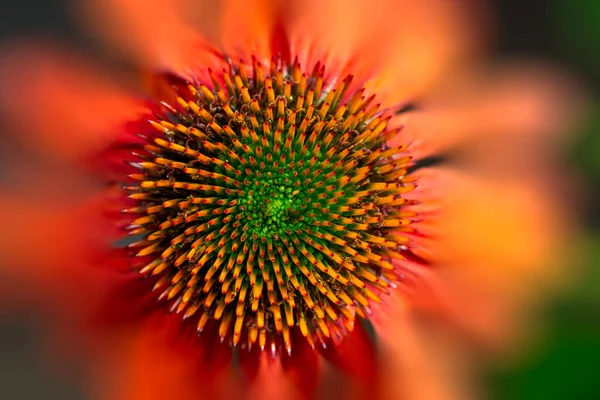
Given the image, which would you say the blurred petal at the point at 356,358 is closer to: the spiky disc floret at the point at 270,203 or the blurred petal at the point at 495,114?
the spiky disc floret at the point at 270,203

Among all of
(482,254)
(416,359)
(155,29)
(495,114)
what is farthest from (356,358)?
(155,29)

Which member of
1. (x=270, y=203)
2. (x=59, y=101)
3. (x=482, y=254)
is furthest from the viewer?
(x=482, y=254)

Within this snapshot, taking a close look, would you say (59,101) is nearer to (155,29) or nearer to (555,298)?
(155,29)

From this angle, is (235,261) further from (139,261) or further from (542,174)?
(542,174)

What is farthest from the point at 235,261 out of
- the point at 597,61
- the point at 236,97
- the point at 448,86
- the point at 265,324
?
the point at 597,61

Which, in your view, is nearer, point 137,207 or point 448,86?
point 137,207

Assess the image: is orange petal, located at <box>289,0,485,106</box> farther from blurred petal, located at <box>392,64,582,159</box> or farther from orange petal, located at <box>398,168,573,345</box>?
orange petal, located at <box>398,168,573,345</box>
